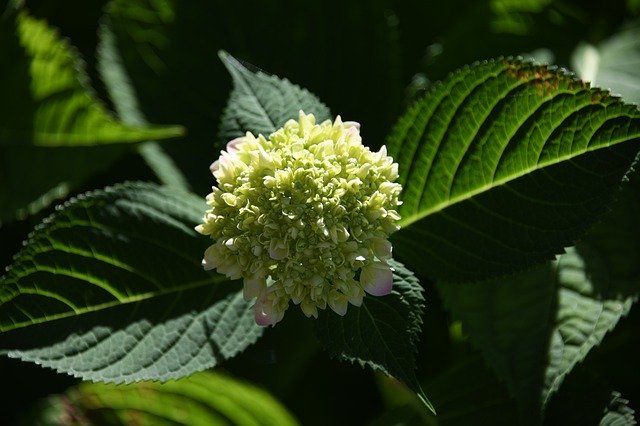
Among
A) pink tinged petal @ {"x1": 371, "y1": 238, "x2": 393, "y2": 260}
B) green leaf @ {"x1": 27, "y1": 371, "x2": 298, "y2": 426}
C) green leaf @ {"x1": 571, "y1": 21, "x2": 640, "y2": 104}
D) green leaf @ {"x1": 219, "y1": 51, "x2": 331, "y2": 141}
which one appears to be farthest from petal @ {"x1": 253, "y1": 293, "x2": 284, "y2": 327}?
green leaf @ {"x1": 571, "y1": 21, "x2": 640, "y2": 104}

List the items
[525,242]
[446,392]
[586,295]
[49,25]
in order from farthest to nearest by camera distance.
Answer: [49,25] < [446,392] < [586,295] < [525,242]

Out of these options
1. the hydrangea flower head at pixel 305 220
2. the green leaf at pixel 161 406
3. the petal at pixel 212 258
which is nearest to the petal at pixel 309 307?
the hydrangea flower head at pixel 305 220

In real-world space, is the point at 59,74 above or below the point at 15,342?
above

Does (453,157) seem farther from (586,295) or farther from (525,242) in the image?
(586,295)

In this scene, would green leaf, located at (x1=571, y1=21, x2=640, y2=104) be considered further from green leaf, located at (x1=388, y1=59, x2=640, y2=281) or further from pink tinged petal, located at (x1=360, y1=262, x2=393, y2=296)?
pink tinged petal, located at (x1=360, y1=262, x2=393, y2=296)

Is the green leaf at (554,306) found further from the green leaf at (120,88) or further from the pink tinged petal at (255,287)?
the green leaf at (120,88)

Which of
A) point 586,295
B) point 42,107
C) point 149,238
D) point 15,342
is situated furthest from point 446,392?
point 42,107

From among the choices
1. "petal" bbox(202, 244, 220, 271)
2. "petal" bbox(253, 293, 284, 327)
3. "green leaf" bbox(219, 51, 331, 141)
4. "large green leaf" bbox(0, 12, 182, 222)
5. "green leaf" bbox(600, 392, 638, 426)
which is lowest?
"green leaf" bbox(600, 392, 638, 426)

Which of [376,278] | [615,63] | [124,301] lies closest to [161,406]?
[124,301]
